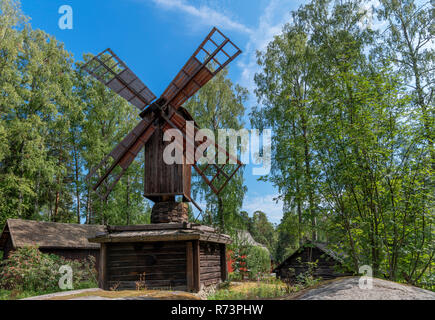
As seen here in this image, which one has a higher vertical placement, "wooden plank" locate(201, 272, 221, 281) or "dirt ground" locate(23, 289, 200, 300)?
"dirt ground" locate(23, 289, 200, 300)

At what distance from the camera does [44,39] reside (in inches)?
920

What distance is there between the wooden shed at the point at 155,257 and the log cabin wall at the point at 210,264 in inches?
2.5

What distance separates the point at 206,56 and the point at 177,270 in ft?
24.5

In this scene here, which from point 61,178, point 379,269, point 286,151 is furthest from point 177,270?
point 61,178

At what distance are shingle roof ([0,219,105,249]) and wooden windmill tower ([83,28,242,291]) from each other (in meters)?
8.47

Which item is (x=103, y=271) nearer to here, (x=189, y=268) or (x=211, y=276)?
(x=189, y=268)

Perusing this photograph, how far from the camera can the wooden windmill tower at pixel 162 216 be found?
31.8 feet

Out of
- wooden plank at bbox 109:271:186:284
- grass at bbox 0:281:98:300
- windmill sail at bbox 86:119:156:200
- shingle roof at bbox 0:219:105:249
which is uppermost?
windmill sail at bbox 86:119:156:200

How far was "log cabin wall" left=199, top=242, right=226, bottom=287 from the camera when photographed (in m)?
10.4

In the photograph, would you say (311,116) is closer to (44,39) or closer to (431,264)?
(431,264)

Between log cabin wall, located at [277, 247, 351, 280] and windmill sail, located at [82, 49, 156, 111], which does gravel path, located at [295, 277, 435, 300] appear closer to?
windmill sail, located at [82, 49, 156, 111]
